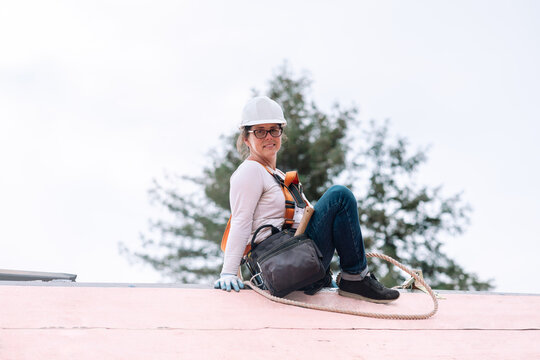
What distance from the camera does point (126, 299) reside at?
2389 mm

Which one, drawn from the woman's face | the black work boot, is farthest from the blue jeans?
the woman's face

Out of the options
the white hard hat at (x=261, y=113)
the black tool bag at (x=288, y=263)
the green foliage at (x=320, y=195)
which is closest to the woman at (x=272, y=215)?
the white hard hat at (x=261, y=113)

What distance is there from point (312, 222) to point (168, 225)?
431 inches

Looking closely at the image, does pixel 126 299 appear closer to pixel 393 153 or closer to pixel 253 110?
pixel 253 110

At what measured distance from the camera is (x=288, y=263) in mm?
2430

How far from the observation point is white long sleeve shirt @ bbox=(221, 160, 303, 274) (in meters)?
2.60

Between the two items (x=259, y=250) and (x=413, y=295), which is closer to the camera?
(x=259, y=250)

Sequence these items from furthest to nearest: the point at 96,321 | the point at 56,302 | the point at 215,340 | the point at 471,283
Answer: the point at 471,283 < the point at 56,302 < the point at 96,321 < the point at 215,340

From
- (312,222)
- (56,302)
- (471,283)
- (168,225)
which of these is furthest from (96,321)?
(471,283)

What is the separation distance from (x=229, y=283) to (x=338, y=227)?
57 centimetres

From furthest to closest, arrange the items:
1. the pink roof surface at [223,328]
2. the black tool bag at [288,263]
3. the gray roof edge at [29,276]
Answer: the gray roof edge at [29,276] < the black tool bag at [288,263] < the pink roof surface at [223,328]

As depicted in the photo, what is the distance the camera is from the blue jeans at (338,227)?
2531 millimetres

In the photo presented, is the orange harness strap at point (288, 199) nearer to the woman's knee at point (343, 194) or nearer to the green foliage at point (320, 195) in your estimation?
the woman's knee at point (343, 194)

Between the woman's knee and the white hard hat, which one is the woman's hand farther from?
the white hard hat
